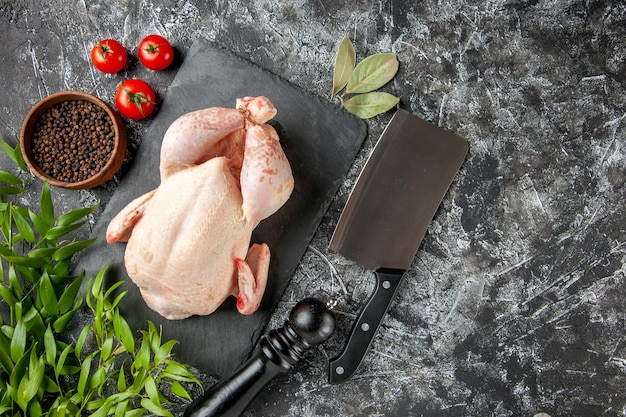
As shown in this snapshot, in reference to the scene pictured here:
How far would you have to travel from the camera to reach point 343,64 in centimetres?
194

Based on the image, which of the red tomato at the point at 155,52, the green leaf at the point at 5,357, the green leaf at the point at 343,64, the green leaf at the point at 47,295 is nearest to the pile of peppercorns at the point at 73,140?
the red tomato at the point at 155,52

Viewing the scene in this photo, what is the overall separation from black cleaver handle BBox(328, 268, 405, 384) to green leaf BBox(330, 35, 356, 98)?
66 centimetres

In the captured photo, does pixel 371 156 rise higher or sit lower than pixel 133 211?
higher

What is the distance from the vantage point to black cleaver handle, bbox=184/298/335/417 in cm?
175

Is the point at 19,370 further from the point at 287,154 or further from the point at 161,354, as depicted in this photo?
the point at 287,154

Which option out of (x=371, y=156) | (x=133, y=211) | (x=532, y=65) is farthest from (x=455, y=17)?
(x=133, y=211)

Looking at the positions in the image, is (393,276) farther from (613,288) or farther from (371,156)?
(613,288)

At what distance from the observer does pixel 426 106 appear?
1.95 m

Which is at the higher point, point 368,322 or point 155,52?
point 155,52

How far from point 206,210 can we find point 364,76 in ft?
2.41

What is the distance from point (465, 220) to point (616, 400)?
794 mm

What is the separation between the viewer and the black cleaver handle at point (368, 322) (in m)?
1.85

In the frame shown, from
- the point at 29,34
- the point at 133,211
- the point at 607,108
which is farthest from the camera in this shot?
the point at 29,34

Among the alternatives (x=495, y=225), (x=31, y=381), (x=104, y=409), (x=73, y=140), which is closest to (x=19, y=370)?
(x=31, y=381)
